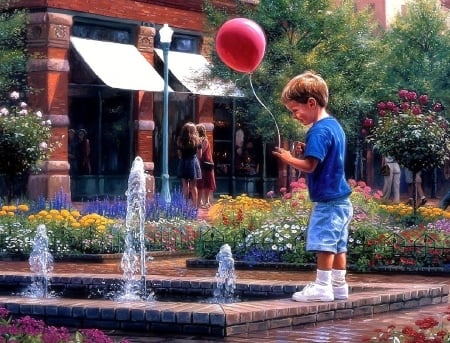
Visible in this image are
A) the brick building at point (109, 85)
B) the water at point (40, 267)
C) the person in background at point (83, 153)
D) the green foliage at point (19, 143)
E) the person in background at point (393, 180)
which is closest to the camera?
the water at point (40, 267)

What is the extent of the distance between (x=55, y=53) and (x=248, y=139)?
304 inches

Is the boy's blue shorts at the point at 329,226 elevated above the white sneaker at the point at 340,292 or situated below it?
above

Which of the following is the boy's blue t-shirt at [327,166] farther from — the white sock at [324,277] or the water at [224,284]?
the water at [224,284]

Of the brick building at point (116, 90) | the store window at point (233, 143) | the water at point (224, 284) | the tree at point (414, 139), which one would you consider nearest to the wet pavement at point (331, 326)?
the water at point (224, 284)

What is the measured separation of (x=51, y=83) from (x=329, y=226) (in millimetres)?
17106

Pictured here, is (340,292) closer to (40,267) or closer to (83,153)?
(40,267)

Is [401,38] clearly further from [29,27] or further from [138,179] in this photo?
[138,179]

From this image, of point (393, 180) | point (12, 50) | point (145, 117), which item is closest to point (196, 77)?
point (145, 117)

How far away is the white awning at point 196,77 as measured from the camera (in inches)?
1113

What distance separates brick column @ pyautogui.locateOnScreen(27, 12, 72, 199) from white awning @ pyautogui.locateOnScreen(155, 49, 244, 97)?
10.9 ft

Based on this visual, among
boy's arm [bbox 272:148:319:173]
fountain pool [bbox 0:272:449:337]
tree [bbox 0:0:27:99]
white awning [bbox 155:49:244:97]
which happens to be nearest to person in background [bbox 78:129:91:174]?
tree [bbox 0:0:27:99]

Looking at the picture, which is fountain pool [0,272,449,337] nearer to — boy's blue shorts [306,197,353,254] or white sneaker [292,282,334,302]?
white sneaker [292,282,334,302]

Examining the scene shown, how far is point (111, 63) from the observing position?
26203 mm

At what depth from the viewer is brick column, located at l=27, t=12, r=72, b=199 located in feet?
82.2
